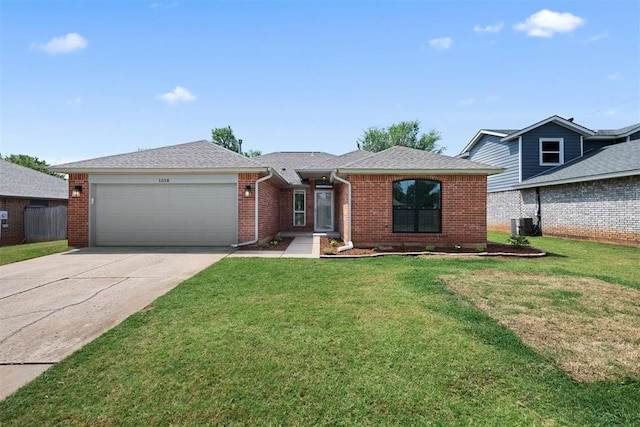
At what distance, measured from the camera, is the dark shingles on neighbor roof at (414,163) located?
32.3 ft

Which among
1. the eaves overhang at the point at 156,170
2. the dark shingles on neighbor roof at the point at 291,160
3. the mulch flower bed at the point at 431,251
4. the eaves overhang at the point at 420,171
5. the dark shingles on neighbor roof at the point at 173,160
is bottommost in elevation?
the mulch flower bed at the point at 431,251

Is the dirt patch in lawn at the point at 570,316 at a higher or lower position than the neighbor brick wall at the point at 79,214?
lower

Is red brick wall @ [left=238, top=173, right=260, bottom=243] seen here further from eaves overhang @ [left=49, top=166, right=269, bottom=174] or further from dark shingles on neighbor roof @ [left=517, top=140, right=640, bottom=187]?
dark shingles on neighbor roof @ [left=517, top=140, right=640, bottom=187]

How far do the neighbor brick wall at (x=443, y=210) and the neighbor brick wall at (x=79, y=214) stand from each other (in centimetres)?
916

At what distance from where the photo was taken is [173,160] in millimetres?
11180

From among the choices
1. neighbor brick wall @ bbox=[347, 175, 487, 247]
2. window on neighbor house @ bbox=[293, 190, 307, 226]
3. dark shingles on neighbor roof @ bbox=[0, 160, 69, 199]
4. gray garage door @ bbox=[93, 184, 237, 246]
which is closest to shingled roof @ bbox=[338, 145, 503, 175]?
neighbor brick wall @ bbox=[347, 175, 487, 247]

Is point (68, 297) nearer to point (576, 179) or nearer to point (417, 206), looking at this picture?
point (417, 206)

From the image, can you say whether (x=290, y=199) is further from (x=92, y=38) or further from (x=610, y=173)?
(x=610, y=173)

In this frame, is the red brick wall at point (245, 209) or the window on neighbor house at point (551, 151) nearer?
the red brick wall at point (245, 209)

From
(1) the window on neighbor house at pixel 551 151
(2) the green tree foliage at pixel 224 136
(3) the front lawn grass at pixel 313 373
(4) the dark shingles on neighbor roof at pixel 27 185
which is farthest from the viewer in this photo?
(2) the green tree foliage at pixel 224 136

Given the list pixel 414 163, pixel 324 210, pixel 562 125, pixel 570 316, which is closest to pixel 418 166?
pixel 414 163

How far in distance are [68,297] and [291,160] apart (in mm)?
15746

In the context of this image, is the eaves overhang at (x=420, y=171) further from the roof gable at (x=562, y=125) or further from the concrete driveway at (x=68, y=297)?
the roof gable at (x=562, y=125)

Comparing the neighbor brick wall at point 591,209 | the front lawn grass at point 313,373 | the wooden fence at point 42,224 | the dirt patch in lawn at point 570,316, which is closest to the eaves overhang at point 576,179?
the neighbor brick wall at point 591,209
